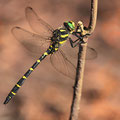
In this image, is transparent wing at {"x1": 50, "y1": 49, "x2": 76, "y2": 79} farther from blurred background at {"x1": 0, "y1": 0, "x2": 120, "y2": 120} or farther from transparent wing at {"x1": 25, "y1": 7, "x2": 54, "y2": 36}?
blurred background at {"x1": 0, "y1": 0, "x2": 120, "y2": 120}

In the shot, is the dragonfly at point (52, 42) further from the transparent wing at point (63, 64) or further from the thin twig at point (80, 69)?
the thin twig at point (80, 69)

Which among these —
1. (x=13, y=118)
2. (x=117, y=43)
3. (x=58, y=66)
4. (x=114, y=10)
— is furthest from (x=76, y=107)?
(x=114, y=10)

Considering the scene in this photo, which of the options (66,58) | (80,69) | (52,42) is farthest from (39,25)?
(80,69)

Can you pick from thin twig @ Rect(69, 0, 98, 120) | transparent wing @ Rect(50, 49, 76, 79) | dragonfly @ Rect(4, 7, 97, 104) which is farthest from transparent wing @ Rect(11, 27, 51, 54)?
thin twig @ Rect(69, 0, 98, 120)

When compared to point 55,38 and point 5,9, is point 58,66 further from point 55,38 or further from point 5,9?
point 5,9

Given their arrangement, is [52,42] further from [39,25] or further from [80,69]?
[80,69]

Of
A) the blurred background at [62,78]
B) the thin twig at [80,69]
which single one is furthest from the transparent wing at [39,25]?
the thin twig at [80,69]
